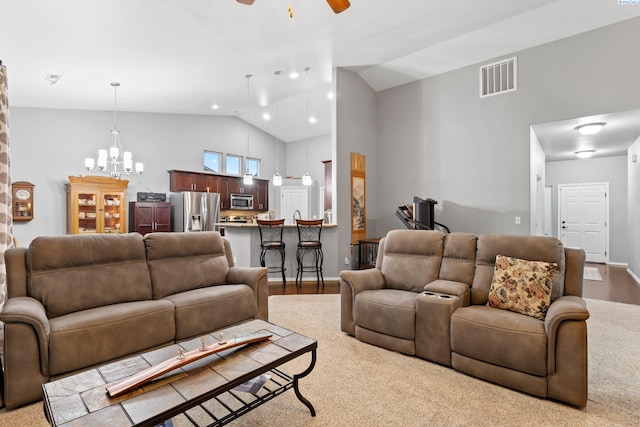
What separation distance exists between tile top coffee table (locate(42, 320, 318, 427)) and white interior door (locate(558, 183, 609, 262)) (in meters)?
8.88

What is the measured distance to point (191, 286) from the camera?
3076 mm

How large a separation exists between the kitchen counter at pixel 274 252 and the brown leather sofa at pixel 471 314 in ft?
8.11

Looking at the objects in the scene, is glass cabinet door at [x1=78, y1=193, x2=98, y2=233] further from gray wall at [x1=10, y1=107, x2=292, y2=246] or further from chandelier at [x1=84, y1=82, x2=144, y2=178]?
chandelier at [x1=84, y1=82, x2=144, y2=178]

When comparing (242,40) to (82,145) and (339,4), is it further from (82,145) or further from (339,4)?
(82,145)

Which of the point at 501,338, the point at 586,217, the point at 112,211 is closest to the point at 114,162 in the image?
the point at 112,211

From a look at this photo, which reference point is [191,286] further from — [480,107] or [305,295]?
[480,107]

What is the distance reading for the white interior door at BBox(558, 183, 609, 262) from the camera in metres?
7.63

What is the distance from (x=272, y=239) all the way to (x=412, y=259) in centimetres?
303

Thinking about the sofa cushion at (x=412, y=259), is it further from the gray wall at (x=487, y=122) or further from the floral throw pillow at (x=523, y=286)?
the gray wall at (x=487, y=122)

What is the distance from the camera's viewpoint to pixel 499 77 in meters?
5.52

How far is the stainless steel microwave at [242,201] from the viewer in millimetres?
8992

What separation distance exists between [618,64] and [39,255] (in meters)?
7.00

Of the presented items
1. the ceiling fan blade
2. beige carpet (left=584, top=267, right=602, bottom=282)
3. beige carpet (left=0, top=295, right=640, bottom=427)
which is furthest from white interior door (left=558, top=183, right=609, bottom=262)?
the ceiling fan blade

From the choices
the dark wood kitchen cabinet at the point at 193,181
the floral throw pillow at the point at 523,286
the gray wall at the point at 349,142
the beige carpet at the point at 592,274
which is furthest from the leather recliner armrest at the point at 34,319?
the beige carpet at the point at 592,274
